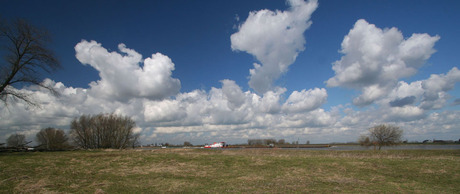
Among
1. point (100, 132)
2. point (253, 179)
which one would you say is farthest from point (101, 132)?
point (253, 179)

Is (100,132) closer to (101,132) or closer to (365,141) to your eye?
(101,132)

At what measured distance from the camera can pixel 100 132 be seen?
2670 inches

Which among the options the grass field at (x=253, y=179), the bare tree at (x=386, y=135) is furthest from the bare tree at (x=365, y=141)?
the grass field at (x=253, y=179)

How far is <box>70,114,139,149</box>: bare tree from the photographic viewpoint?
6731 cm

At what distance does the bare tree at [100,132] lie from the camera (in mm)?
67312

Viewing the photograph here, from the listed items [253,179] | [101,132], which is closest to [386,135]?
[253,179]

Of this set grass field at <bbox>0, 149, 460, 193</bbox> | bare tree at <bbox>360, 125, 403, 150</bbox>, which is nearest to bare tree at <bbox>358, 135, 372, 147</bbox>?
bare tree at <bbox>360, 125, 403, 150</bbox>

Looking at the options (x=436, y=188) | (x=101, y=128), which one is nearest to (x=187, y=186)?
(x=436, y=188)

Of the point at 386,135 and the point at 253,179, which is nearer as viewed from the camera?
the point at 253,179

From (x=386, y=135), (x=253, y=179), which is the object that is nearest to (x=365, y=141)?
(x=386, y=135)

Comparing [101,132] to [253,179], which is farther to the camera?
[101,132]

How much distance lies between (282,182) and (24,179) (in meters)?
15.8

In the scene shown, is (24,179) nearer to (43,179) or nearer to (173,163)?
(43,179)

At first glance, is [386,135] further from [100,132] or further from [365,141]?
[100,132]
